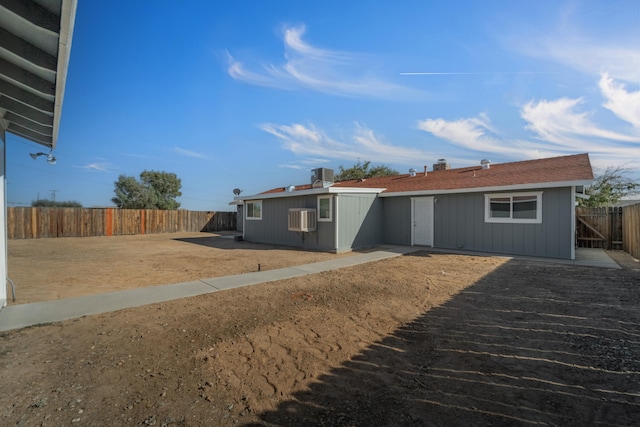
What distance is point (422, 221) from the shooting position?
1289 centimetres

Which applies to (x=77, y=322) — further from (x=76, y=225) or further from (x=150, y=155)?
(x=150, y=155)

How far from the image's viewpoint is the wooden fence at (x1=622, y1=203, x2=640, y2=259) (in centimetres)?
972

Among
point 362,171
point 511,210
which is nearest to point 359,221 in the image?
point 511,210

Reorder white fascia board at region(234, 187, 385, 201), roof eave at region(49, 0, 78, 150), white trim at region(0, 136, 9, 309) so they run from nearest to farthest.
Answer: roof eave at region(49, 0, 78, 150) → white trim at region(0, 136, 9, 309) → white fascia board at region(234, 187, 385, 201)

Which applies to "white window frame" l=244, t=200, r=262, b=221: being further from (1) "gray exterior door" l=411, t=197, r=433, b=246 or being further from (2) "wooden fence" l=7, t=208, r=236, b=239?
(2) "wooden fence" l=7, t=208, r=236, b=239

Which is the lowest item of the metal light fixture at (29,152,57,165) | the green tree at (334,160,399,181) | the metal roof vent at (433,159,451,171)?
the metal light fixture at (29,152,57,165)

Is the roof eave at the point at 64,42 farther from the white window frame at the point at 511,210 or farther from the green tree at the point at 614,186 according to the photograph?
the green tree at the point at 614,186

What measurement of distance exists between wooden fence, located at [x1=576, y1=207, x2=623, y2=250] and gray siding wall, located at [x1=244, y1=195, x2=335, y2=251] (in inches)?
439

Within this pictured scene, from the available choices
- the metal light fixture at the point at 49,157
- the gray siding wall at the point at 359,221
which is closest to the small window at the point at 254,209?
the gray siding wall at the point at 359,221

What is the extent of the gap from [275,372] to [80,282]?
21.0 ft

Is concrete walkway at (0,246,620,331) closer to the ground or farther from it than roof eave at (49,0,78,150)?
closer to the ground

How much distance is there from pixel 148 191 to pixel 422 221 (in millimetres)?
33687

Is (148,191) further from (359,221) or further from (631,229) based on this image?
(631,229)

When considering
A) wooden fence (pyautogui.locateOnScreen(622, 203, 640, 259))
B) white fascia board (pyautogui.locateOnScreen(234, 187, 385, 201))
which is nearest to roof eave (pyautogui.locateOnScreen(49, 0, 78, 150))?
white fascia board (pyautogui.locateOnScreen(234, 187, 385, 201))
